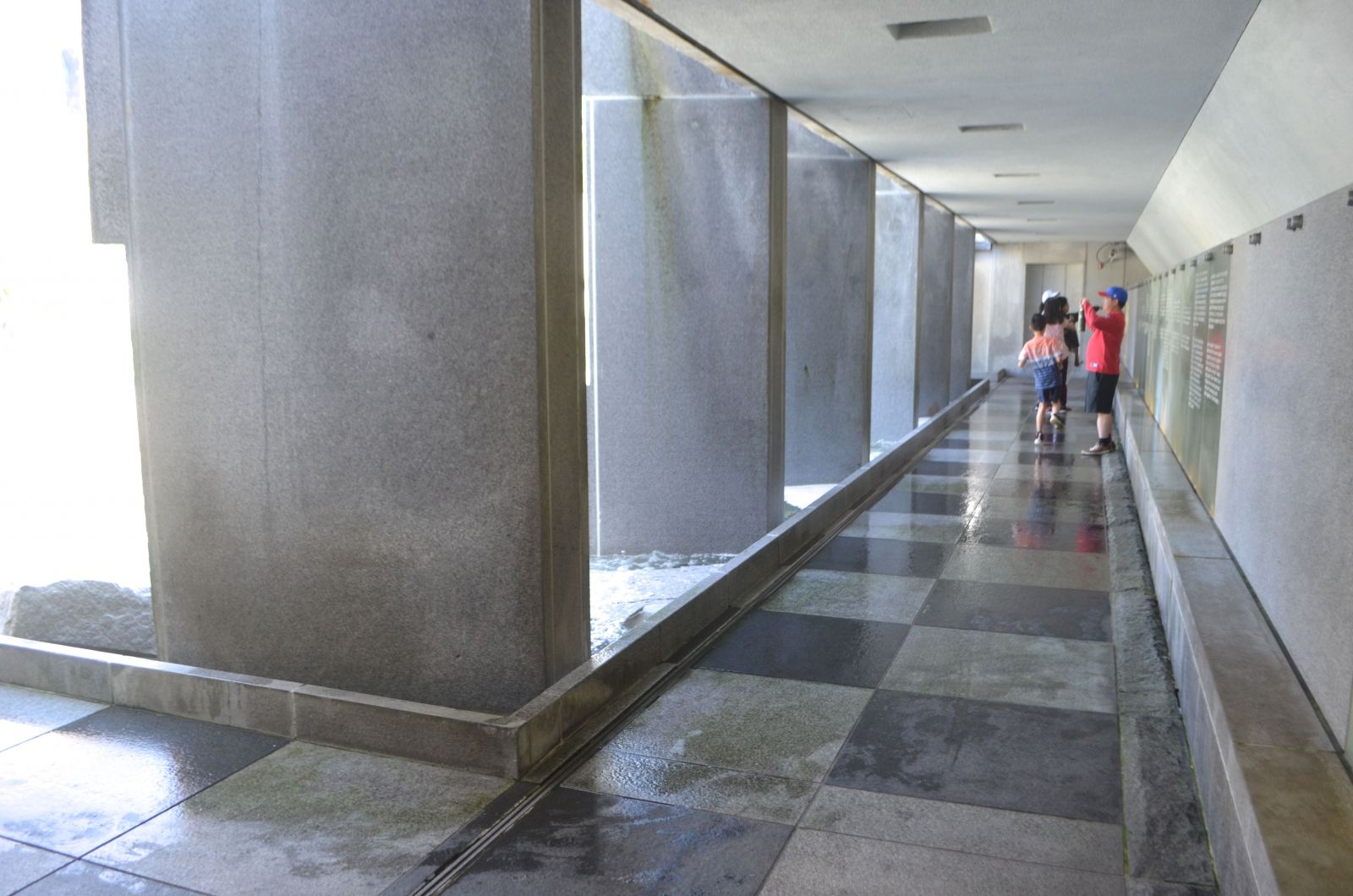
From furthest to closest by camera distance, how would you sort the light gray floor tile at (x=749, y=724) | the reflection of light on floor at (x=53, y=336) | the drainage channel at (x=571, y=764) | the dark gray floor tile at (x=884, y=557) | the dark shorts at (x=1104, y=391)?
the dark shorts at (x=1104, y=391) < the reflection of light on floor at (x=53, y=336) < the dark gray floor tile at (x=884, y=557) < the light gray floor tile at (x=749, y=724) < the drainage channel at (x=571, y=764)

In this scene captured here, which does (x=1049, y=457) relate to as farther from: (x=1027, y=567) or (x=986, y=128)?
(x=1027, y=567)

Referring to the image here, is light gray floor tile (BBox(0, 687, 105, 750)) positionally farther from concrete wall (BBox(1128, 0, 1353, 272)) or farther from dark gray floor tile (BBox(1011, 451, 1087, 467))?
dark gray floor tile (BBox(1011, 451, 1087, 467))

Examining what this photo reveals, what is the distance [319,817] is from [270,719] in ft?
3.14

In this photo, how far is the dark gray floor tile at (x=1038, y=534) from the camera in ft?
27.5

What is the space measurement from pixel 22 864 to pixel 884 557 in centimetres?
576

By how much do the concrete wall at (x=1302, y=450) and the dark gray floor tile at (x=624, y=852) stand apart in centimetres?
199

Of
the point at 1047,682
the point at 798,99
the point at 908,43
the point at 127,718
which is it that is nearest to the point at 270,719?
the point at 127,718

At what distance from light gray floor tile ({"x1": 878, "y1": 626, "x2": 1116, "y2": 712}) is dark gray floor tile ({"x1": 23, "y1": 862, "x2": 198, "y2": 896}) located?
3.23 m

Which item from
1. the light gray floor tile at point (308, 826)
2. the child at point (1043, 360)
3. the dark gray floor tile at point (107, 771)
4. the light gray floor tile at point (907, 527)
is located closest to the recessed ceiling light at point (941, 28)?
the light gray floor tile at point (907, 527)

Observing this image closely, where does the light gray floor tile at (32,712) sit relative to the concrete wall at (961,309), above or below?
below

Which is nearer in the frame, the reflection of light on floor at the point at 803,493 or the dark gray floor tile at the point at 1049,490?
the dark gray floor tile at the point at 1049,490

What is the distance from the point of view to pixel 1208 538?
6613 mm

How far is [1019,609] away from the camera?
662 cm

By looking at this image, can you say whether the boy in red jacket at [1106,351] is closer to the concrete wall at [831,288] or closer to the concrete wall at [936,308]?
the concrete wall at [831,288]
